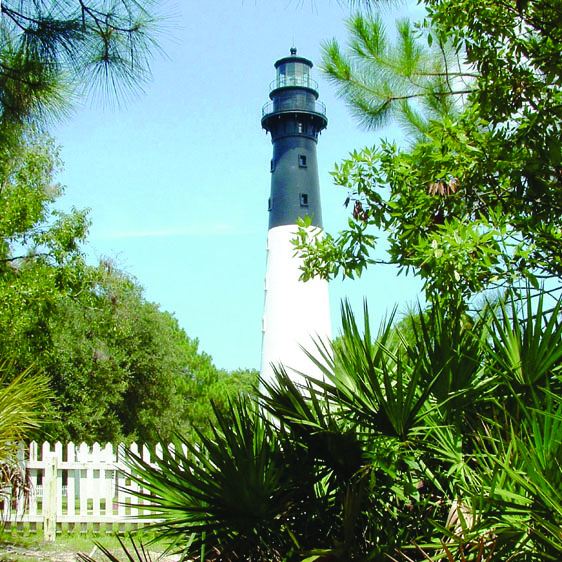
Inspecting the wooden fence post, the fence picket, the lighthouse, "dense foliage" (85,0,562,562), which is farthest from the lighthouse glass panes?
"dense foliage" (85,0,562,562)

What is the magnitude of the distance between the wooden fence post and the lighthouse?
27.6 ft

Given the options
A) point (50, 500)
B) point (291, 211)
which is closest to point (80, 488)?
point (50, 500)

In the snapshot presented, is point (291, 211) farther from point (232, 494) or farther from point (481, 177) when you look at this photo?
point (232, 494)

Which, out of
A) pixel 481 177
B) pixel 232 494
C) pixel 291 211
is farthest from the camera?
pixel 291 211

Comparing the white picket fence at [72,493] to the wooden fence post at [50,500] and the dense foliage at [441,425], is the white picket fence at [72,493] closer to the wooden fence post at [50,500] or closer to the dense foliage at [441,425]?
the wooden fence post at [50,500]

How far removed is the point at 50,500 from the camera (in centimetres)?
Answer: 1042

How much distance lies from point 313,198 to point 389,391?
19042 mm

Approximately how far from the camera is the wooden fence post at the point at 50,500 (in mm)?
10273

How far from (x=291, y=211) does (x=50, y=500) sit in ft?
40.8

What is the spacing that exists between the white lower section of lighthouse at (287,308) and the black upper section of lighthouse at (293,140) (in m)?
1.06

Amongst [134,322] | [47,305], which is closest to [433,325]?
[47,305]

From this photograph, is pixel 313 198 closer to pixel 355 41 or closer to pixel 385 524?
pixel 355 41

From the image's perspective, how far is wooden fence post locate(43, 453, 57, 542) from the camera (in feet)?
33.7

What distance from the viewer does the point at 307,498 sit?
316 centimetres
